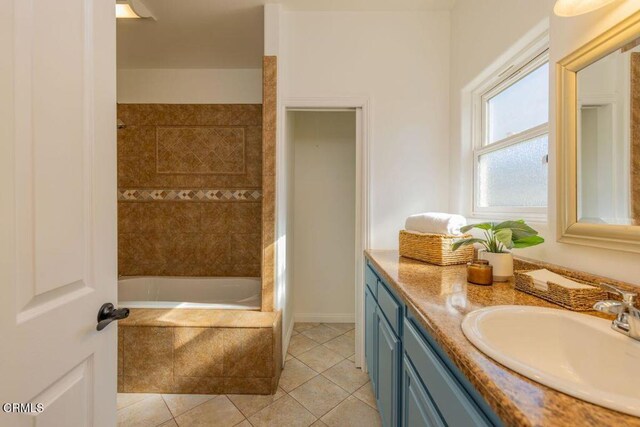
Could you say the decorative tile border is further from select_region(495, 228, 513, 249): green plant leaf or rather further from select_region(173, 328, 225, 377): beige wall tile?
select_region(495, 228, 513, 249): green plant leaf

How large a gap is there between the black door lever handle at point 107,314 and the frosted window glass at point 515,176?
1.71 meters

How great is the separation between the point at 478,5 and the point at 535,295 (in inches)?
64.7

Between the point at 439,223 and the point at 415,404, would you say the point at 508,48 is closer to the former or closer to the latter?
the point at 439,223

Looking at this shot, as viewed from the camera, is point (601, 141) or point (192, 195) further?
point (192, 195)

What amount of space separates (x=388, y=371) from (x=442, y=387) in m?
0.62

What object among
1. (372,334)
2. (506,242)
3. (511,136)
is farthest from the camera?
(372,334)

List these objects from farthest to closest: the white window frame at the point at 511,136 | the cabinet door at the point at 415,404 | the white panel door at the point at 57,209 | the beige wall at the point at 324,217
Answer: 1. the beige wall at the point at 324,217
2. the white window frame at the point at 511,136
3. the cabinet door at the point at 415,404
4. the white panel door at the point at 57,209

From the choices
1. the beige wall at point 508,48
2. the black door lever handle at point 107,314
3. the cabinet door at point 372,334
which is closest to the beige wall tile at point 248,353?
the cabinet door at point 372,334

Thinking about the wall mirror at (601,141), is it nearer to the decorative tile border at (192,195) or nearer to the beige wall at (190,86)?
the decorative tile border at (192,195)

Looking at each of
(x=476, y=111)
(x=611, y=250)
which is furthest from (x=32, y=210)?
(x=476, y=111)

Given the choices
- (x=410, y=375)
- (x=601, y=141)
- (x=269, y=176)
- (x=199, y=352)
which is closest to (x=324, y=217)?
(x=269, y=176)

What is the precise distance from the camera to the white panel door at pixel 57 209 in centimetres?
53

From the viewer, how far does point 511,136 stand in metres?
1.46

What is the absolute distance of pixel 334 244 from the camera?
2840 mm
